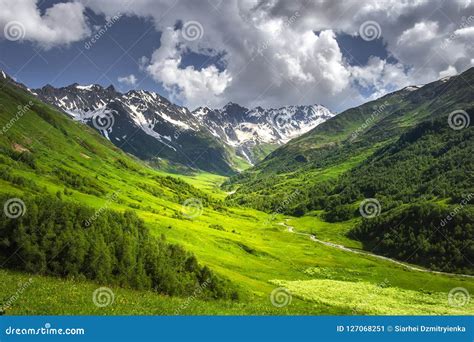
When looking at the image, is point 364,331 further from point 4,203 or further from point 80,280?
point 4,203

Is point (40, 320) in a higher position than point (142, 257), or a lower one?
lower

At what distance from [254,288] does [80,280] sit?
4293 cm

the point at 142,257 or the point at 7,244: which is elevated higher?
the point at 142,257

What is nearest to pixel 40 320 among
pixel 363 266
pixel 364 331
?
pixel 364 331

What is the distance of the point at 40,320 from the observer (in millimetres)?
29141

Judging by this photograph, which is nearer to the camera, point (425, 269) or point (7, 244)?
point (7, 244)

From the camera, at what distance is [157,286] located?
55250mm

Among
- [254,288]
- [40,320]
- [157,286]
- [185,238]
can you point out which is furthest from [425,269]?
[40,320]

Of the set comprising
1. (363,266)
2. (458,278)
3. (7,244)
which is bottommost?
(7,244)

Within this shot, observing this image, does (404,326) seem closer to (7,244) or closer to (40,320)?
(40,320)

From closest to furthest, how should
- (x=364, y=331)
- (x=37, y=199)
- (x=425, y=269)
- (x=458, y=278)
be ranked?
(x=364, y=331) → (x=37, y=199) → (x=458, y=278) → (x=425, y=269)

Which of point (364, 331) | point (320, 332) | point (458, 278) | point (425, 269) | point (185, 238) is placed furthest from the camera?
point (425, 269)

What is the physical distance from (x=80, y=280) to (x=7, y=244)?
9067mm

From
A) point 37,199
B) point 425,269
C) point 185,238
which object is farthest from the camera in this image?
point 425,269
